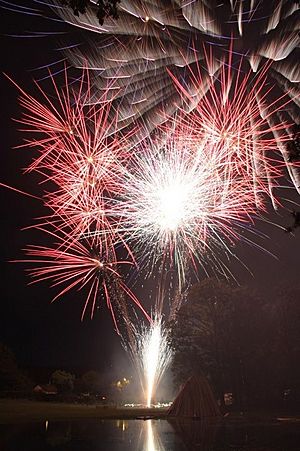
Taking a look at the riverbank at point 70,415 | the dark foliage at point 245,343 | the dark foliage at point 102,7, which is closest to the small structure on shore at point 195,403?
the riverbank at point 70,415

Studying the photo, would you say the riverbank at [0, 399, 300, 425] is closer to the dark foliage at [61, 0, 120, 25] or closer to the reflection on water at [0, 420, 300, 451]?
the reflection on water at [0, 420, 300, 451]

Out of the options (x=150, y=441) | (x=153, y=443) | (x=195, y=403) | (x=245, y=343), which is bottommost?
(x=153, y=443)

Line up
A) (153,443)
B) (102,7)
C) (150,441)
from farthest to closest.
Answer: (150,441)
(153,443)
(102,7)

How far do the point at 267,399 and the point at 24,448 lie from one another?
97.5ft

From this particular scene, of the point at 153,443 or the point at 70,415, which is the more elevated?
the point at 70,415

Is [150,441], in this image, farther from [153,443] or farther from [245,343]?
[245,343]

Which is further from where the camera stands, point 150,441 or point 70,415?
point 70,415

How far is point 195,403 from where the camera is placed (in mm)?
36625

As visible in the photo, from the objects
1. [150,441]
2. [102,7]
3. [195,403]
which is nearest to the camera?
[102,7]

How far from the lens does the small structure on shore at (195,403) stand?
118 feet

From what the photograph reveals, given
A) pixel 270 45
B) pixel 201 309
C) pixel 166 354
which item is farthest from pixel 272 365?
pixel 270 45

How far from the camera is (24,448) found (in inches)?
645

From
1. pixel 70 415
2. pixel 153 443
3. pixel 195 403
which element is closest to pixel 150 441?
pixel 153 443

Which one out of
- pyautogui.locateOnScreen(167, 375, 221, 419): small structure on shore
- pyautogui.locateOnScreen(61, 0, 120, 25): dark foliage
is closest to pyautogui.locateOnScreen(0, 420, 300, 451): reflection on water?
pyautogui.locateOnScreen(61, 0, 120, 25): dark foliage
